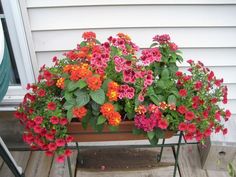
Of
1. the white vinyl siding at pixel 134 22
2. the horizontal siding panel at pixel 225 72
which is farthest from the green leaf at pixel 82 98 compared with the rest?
the horizontal siding panel at pixel 225 72

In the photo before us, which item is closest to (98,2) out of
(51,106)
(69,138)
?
(51,106)

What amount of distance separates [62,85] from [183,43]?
0.84 metres

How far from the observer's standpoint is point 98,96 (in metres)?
1.22

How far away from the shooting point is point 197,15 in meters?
1.65

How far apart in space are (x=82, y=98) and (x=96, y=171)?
0.76 m

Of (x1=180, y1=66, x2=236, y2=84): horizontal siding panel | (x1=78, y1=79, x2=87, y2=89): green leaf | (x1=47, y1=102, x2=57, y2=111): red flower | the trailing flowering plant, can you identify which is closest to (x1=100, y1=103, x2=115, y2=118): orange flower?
the trailing flowering plant

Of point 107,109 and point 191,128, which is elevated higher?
point 107,109

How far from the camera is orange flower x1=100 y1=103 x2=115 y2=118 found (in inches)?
47.8

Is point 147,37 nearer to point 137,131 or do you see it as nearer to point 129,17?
point 129,17

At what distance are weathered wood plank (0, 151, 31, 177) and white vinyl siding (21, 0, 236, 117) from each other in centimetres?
68

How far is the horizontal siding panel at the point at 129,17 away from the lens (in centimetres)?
160

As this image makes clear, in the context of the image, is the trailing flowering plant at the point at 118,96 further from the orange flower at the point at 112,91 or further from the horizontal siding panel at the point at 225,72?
the horizontal siding panel at the point at 225,72

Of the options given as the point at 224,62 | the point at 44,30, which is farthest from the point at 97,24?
the point at 224,62

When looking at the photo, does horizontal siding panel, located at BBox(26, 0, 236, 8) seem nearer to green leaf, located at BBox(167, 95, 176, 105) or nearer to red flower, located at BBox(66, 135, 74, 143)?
green leaf, located at BBox(167, 95, 176, 105)
